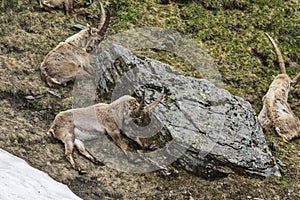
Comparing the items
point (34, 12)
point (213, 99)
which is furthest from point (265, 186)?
point (34, 12)

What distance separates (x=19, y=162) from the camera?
8008 mm

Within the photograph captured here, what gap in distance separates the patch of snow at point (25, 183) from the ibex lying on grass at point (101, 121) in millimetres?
1063

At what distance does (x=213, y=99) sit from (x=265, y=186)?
230 cm

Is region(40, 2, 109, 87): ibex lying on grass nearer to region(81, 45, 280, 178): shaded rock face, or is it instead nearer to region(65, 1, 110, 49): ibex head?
region(65, 1, 110, 49): ibex head

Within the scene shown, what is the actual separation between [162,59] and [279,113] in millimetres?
3574

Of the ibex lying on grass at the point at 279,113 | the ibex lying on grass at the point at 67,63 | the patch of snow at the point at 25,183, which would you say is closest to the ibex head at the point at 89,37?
the ibex lying on grass at the point at 67,63

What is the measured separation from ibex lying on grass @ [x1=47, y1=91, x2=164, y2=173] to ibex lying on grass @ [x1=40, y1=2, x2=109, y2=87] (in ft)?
5.38

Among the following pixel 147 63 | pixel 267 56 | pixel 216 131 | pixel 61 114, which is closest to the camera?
pixel 61 114

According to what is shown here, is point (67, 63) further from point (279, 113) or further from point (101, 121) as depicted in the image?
point (279, 113)

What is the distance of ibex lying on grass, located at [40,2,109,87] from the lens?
35.4 ft

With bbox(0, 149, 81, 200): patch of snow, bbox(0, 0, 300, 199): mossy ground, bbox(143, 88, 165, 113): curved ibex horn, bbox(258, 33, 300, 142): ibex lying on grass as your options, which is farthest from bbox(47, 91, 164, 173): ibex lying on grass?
bbox(258, 33, 300, 142): ibex lying on grass

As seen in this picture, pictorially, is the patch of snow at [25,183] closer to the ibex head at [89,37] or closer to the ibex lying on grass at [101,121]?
the ibex lying on grass at [101,121]

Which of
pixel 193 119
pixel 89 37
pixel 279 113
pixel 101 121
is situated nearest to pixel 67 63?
pixel 89 37

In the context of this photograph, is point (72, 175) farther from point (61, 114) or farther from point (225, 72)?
point (225, 72)
